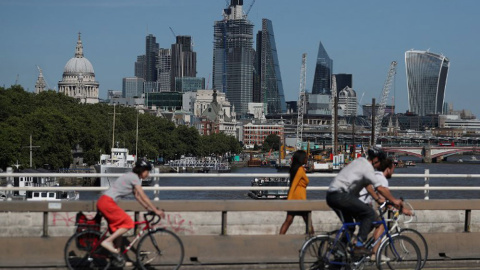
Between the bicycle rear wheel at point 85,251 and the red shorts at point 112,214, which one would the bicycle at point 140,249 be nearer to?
the bicycle rear wheel at point 85,251

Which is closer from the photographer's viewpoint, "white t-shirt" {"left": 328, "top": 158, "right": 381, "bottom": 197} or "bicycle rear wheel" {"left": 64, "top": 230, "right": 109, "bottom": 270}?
"white t-shirt" {"left": 328, "top": 158, "right": 381, "bottom": 197}

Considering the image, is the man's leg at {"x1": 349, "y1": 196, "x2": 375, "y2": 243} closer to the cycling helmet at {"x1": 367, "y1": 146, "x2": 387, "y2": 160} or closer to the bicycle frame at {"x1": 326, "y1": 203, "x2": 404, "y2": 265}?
the bicycle frame at {"x1": 326, "y1": 203, "x2": 404, "y2": 265}

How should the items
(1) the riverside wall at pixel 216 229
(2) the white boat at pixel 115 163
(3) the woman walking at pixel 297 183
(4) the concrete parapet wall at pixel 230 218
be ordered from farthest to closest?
(2) the white boat at pixel 115 163 → (3) the woman walking at pixel 297 183 → (4) the concrete parapet wall at pixel 230 218 → (1) the riverside wall at pixel 216 229

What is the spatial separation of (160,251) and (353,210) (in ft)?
9.66

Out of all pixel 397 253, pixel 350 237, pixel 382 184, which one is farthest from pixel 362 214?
pixel 397 253

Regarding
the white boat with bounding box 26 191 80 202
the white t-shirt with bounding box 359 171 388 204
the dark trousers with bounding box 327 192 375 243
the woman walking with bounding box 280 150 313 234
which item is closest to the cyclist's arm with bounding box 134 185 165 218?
the dark trousers with bounding box 327 192 375 243

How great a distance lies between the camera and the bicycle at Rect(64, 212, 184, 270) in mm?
14664

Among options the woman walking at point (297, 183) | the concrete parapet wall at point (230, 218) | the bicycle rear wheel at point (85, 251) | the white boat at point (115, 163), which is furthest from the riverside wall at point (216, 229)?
the white boat at point (115, 163)

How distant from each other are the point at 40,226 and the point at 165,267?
8.36 ft

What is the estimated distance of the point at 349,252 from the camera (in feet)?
48.0

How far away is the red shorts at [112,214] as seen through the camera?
14.4 meters

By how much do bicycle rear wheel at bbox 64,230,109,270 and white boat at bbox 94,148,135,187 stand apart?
67178 mm

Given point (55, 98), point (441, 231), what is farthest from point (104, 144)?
point (441, 231)

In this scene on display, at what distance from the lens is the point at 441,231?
1831 cm
